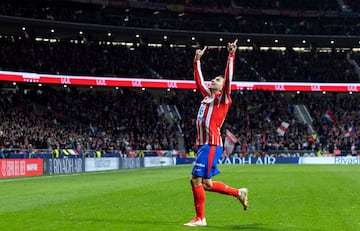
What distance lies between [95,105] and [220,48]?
18.7 metres

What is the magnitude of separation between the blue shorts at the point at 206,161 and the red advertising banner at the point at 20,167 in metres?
25.6

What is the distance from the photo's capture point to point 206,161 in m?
11.0

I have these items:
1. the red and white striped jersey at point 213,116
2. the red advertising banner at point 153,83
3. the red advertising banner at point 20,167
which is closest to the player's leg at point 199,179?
the red and white striped jersey at point 213,116

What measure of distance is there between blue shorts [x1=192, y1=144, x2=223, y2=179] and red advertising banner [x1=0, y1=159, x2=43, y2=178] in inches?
1007

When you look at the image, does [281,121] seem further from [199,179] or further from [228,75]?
[228,75]

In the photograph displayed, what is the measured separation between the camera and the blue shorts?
1104 centimetres

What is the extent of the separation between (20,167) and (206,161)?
27.7 meters

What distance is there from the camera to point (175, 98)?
72312 mm

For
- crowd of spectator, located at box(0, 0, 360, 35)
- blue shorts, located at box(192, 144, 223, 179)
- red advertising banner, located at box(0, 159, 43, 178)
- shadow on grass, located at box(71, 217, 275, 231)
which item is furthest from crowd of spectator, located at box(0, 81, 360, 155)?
blue shorts, located at box(192, 144, 223, 179)

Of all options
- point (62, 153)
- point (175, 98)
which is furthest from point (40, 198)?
point (175, 98)

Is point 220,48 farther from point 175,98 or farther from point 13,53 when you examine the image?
point 13,53

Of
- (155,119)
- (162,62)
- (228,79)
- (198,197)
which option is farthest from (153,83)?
(228,79)

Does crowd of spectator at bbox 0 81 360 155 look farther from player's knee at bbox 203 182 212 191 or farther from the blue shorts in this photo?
the blue shorts

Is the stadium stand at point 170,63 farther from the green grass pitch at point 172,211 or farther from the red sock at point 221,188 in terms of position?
the red sock at point 221,188
